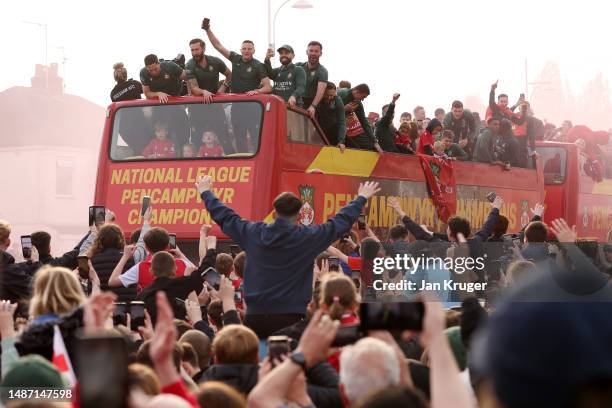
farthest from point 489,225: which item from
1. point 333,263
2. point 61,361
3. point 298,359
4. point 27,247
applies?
point 298,359

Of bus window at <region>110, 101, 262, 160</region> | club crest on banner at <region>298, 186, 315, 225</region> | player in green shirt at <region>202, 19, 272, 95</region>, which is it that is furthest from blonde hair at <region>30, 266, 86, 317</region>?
player in green shirt at <region>202, 19, 272, 95</region>

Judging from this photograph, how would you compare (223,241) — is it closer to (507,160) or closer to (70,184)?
(507,160)

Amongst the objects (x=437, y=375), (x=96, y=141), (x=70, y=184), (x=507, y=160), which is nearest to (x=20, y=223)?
(x=70, y=184)

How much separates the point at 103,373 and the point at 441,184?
15718mm

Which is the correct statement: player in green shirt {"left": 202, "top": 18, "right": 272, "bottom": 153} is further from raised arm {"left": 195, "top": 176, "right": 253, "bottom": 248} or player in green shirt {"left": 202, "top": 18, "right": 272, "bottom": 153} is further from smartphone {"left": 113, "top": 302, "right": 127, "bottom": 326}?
smartphone {"left": 113, "top": 302, "right": 127, "bottom": 326}

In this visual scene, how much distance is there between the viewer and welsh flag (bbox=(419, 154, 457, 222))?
17875mm

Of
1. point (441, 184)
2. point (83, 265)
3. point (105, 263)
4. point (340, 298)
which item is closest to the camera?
point (340, 298)

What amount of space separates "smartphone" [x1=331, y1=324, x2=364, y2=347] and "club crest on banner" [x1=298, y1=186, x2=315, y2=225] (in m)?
11.2

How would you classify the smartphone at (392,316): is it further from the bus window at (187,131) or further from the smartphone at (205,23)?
the smartphone at (205,23)

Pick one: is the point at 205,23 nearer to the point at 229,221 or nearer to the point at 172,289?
the point at 172,289

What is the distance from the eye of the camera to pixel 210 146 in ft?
49.4

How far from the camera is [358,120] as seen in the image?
53.7 ft

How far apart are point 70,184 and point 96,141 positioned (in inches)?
239

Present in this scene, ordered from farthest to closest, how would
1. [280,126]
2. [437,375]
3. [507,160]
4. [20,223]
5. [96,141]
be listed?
1. [96,141]
2. [20,223]
3. [507,160]
4. [280,126]
5. [437,375]
